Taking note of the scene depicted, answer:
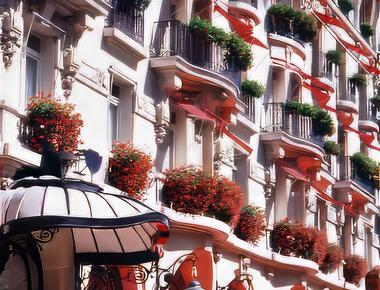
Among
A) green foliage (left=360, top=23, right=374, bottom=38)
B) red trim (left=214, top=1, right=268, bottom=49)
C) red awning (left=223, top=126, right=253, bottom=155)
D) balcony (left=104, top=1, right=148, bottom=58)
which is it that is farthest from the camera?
green foliage (left=360, top=23, right=374, bottom=38)

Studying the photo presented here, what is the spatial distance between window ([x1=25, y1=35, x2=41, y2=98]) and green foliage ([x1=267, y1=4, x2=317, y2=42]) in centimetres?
1335

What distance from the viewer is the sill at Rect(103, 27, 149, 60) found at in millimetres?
26422

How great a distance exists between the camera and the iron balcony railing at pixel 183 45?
95.1 ft

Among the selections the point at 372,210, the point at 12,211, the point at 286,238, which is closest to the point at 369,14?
the point at 372,210

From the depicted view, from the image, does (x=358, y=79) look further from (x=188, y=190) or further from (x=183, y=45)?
(x=188, y=190)

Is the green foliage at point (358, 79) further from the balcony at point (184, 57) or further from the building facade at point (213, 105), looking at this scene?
the balcony at point (184, 57)

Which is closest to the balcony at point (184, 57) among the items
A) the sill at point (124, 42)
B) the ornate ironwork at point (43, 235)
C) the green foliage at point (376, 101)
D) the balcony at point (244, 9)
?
the sill at point (124, 42)

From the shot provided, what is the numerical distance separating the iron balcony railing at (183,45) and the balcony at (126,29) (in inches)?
32.1

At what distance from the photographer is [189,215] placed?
27.6 m

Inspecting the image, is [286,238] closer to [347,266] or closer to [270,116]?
[270,116]

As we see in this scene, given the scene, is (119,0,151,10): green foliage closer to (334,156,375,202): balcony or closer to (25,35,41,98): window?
(25,35,41,98): window

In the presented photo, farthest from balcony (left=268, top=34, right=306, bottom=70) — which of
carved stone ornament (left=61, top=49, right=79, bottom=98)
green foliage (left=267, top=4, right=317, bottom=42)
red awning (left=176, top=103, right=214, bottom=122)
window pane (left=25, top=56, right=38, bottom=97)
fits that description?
window pane (left=25, top=56, right=38, bottom=97)

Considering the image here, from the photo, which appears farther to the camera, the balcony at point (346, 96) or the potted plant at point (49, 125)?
the balcony at point (346, 96)

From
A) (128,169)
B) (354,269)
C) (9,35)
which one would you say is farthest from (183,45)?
(354,269)
